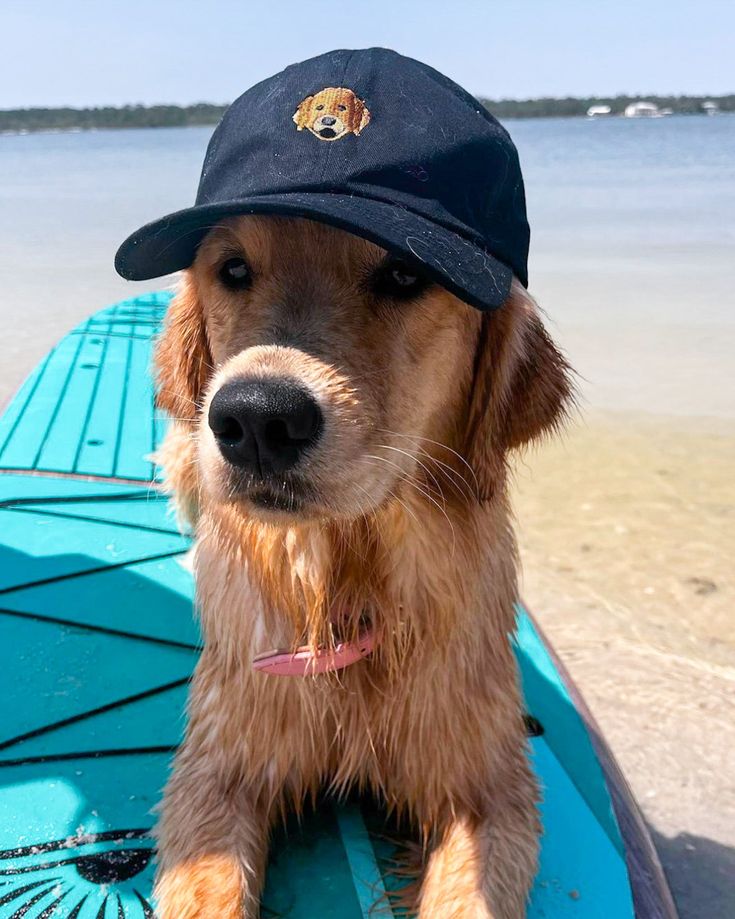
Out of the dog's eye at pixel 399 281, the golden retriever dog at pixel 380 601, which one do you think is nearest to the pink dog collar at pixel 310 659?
the golden retriever dog at pixel 380 601

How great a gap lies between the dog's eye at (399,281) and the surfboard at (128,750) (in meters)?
1.10

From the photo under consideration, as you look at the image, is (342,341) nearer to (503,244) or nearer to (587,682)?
(503,244)

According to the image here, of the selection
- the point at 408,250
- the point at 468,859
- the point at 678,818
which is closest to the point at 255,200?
the point at 408,250

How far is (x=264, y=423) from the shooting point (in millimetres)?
1631

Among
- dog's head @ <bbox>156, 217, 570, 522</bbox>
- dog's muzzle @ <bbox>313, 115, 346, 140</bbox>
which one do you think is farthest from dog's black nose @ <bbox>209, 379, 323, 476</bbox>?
dog's muzzle @ <bbox>313, 115, 346, 140</bbox>

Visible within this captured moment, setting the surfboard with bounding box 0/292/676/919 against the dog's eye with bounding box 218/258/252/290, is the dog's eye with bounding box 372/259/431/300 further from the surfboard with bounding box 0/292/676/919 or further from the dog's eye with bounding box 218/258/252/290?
the surfboard with bounding box 0/292/676/919

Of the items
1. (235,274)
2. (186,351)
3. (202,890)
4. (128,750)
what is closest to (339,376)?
(235,274)

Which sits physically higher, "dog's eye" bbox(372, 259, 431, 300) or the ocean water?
"dog's eye" bbox(372, 259, 431, 300)

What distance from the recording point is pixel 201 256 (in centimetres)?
219

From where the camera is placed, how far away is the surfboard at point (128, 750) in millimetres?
2043

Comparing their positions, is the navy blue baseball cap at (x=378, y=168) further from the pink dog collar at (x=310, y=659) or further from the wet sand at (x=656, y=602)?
the wet sand at (x=656, y=602)

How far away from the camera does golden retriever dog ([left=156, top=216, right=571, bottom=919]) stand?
195cm

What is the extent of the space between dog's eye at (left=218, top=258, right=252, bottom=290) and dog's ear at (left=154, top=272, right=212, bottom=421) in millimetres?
241

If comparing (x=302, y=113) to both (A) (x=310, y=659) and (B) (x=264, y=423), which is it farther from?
(A) (x=310, y=659)
